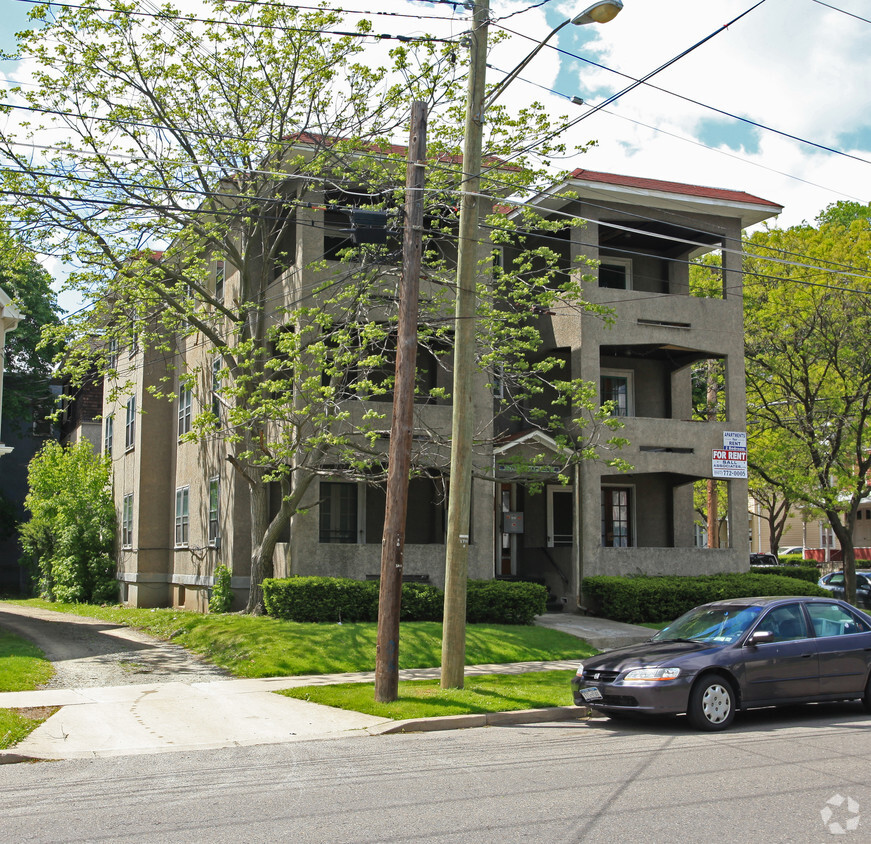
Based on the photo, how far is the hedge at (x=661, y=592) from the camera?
69.8 ft

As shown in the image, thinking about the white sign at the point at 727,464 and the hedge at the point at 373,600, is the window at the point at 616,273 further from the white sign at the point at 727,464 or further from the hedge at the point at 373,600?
the hedge at the point at 373,600

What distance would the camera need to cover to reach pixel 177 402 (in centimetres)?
2892

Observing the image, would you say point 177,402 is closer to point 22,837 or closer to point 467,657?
point 467,657

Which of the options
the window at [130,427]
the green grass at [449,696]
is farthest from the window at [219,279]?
the green grass at [449,696]

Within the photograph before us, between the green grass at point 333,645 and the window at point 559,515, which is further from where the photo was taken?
the window at point 559,515

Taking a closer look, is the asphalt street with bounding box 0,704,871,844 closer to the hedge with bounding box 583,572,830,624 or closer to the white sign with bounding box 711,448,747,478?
the hedge with bounding box 583,572,830,624

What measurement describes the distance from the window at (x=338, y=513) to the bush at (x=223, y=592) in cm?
241

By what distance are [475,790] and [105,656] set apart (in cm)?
1115

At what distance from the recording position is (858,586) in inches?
A: 1198

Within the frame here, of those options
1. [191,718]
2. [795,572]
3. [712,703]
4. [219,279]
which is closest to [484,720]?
[712,703]

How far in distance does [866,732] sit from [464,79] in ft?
43.3

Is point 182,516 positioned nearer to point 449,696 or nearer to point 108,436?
point 108,436

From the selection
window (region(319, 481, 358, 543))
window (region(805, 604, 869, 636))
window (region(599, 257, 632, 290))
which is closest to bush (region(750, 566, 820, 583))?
window (region(599, 257, 632, 290))

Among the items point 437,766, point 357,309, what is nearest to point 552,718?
point 437,766
